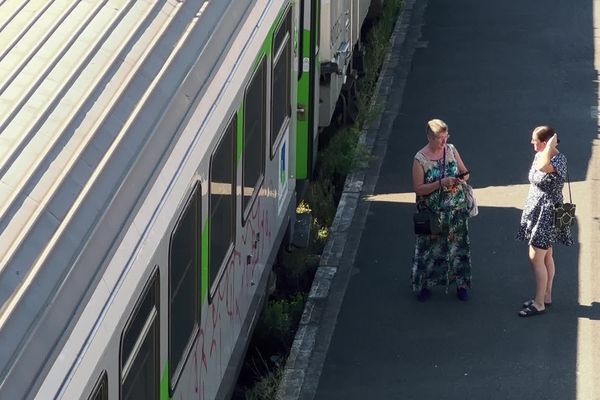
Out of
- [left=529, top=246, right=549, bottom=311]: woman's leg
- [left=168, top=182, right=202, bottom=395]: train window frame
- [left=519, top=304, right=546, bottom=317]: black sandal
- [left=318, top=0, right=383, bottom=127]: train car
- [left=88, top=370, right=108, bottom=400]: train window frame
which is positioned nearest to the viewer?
→ [left=88, top=370, right=108, bottom=400]: train window frame

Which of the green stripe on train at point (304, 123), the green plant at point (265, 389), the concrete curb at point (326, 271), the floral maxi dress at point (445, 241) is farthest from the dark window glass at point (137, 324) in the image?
the green stripe on train at point (304, 123)

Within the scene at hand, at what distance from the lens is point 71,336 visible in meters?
4.74

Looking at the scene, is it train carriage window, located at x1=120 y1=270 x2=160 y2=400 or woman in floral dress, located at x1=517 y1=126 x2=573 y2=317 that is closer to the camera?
train carriage window, located at x1=120 y1=270 x2=160 y2=400

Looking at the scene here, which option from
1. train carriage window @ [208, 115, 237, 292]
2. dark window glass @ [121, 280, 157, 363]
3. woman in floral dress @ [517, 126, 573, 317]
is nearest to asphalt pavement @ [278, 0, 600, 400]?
woman in floral dress @ [517, 126, 573, 317]

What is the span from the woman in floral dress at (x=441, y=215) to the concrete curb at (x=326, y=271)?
2.58 feet

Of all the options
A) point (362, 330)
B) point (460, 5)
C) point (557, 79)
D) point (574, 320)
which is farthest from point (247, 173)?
point (460, 5)

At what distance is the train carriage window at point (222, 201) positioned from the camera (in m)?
7.43

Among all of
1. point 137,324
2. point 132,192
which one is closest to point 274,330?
point 137,324

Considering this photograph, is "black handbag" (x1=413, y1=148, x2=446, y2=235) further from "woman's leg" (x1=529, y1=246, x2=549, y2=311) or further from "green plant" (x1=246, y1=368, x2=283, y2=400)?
"green plant" (x1=246, y1=368, x2=283, y2=400)

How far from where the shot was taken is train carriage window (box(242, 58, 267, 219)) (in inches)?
332

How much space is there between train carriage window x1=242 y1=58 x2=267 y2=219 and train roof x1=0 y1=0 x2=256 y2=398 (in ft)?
3.52

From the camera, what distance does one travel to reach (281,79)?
9.82m

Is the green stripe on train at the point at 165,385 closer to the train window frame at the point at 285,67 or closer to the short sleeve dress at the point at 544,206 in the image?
the train window frame at the point at 285,67

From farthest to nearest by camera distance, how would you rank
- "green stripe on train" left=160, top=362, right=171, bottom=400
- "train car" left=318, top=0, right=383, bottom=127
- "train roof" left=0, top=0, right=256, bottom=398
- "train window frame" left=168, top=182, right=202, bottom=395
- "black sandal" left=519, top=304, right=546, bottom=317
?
"train car" left=318, top=0, right=383, bottom=127 → "black sandal" left=519, top=304, right=546, bottom=317 → "train window frame" left=168, top=182, right=202, bottom=395 → "green stripe on train" left=160, top=362, right=171, bottom=400 → "train roof" left=0, top=0, right=256, bottom=398
